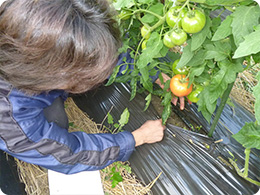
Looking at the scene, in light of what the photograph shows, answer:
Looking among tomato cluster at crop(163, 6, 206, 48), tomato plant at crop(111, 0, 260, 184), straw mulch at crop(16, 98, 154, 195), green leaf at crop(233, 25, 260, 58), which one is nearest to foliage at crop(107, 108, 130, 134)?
straw mulch at crop(16, 98, 154, 195)

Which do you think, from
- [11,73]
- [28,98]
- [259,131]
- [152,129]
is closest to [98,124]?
[152,129]

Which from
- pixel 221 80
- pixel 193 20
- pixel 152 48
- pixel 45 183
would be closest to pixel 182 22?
pixel 193 20

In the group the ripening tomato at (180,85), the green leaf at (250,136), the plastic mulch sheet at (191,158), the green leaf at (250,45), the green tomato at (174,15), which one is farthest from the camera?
the plastic mulch sheet at (191,158)

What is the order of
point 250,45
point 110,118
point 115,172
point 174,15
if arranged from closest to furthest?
point 250,45, point 174,15, point 115,172, point 110,118

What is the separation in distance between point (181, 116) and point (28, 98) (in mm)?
890

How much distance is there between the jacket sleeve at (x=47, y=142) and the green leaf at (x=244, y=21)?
75cm

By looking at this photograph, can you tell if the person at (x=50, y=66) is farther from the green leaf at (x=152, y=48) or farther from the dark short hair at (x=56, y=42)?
the green leaf at (x=152, y=48)

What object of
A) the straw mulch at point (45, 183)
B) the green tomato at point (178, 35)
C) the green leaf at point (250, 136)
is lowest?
the straw mulch at point (45, 183)

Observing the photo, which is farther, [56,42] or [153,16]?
[153,16]

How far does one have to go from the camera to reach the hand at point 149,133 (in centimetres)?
138

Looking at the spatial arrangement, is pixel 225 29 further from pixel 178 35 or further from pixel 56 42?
pixel 56 42

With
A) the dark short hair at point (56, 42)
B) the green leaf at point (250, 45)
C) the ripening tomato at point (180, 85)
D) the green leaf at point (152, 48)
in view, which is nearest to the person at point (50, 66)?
the dark short hair at point (56, 42)

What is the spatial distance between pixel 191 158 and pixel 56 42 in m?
0.90

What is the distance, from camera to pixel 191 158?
1.32 meters
